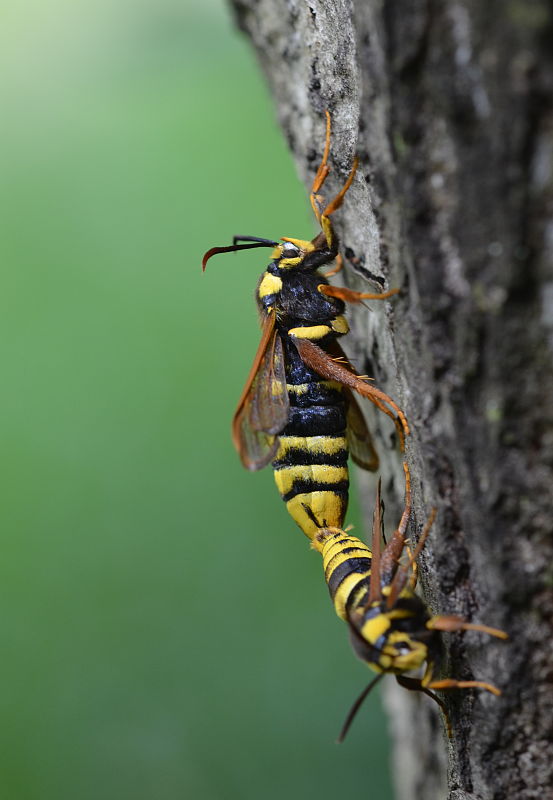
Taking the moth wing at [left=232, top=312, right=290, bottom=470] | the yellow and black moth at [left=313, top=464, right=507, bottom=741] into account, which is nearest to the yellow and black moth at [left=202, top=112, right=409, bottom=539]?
the moth wing at [left=232, top=312, right=290, bottom=470]

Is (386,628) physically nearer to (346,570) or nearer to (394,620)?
(394,620)

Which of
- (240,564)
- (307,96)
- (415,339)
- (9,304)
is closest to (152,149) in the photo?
(9,304)

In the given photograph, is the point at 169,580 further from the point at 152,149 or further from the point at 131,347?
the point at 152,149

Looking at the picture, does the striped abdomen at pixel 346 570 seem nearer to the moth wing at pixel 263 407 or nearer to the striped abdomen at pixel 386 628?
the striped abdomen at pixel 386 628

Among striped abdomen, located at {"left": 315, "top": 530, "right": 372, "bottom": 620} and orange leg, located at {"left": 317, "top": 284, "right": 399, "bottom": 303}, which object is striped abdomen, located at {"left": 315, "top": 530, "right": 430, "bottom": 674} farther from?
orange leg, located at {"left": 317, "top": 284, "right": 399, "bottom": 303}

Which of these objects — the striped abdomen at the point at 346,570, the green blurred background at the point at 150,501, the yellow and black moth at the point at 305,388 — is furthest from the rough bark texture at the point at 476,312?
the green blurred background at the point at 150,501

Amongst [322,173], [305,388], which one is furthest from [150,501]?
[322,173]
